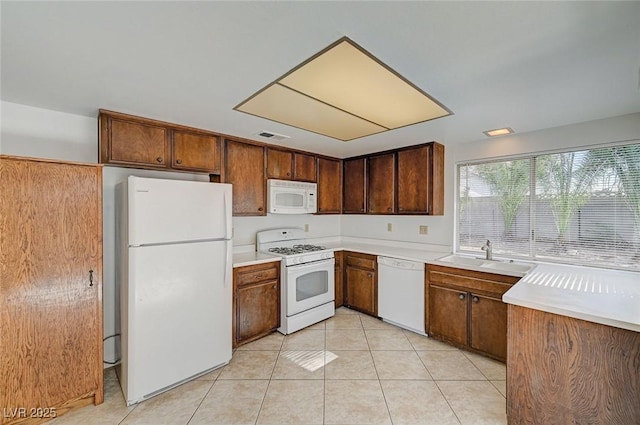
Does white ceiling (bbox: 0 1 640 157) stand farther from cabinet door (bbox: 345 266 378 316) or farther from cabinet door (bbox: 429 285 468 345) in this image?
cabinet door (bbox: 345 266 378 316)

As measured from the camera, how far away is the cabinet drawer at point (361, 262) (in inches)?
135

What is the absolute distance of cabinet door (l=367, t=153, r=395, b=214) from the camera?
139 inches

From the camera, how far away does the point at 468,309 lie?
2.61 m

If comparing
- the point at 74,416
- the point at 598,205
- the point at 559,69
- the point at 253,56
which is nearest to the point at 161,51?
the point at 253,56

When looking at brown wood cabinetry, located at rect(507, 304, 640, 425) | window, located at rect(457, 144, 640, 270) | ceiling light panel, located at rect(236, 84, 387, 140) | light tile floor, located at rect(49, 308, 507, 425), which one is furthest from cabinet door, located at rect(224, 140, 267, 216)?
brown wood cabinetry, located at rect(507, 304, 640, 425)

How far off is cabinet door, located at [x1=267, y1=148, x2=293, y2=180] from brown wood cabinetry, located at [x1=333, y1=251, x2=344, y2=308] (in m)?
1.27

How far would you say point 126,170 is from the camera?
8.10 ft

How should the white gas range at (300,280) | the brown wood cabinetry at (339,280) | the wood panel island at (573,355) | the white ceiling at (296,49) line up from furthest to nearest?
the brown wood cabinetry at (339,280) < the white gas range at (300,280) < the wood panel island at (573,355) < the white ceiling at (296,49)

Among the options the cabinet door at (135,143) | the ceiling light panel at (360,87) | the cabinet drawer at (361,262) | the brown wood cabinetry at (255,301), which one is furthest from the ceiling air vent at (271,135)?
the cabinet drawer at (361,262)

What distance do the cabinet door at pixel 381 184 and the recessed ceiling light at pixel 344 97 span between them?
39.0 inches

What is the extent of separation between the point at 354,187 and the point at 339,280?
1.37 metres

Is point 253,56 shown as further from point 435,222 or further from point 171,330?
point 435,222

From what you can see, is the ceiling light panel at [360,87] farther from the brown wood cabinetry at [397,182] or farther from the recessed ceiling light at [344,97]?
the brown wood cabinetry at [397,182]

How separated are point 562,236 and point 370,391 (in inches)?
91.2
